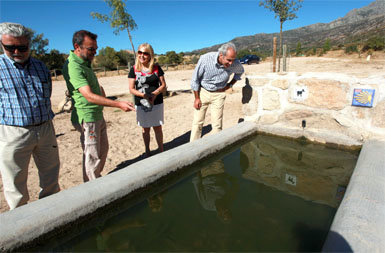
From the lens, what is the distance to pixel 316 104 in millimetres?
2648

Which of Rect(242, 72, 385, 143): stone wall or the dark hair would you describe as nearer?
the dark hair

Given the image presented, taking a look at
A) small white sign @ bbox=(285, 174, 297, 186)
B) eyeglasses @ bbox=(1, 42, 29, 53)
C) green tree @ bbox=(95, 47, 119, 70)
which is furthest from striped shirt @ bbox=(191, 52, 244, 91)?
green tree @ bbox=(95, 47, 119, 70)

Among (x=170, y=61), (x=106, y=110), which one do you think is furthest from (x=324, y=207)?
(x=170, y=61)

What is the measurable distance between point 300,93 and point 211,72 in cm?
110

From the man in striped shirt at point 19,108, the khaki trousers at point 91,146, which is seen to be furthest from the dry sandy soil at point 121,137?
the man in striped shirt at point 19,108

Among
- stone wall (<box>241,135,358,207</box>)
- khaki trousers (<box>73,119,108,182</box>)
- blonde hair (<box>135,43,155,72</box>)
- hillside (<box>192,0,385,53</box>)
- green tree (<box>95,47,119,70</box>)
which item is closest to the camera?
stone wall (<box>241,135,358,207</box>)

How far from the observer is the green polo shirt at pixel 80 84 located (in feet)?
6.23

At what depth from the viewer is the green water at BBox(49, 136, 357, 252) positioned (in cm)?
137

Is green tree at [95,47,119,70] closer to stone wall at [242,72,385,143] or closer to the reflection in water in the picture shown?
stone wall at [242,72,385,143]

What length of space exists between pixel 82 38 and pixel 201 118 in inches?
66.5

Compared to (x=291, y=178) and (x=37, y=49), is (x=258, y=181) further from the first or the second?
(x=37, y=49)

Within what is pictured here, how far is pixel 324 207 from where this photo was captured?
5.34ft

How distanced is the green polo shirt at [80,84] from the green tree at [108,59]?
91.6ft

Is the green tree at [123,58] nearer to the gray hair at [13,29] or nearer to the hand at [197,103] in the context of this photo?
the hand at [197,103]
